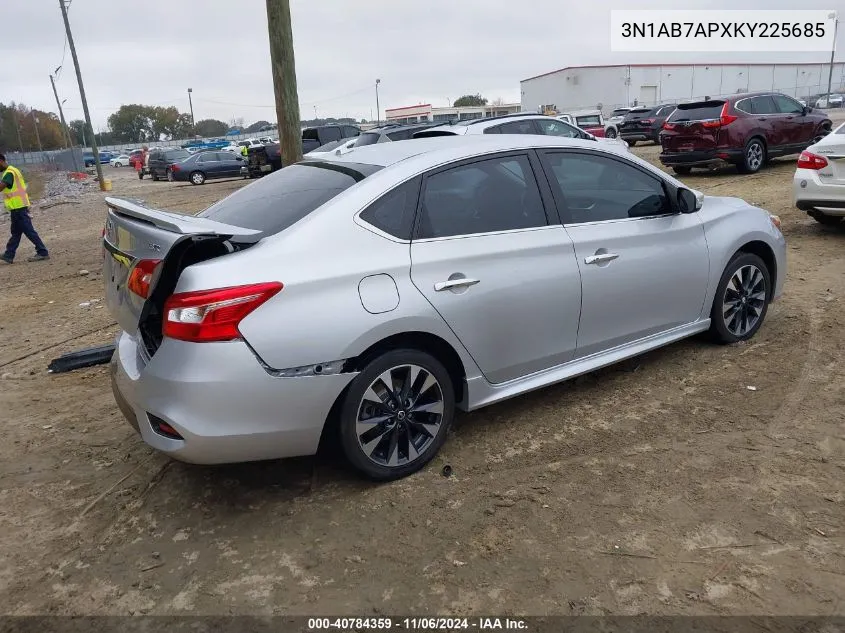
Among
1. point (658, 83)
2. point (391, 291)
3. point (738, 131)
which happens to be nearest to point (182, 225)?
point (391, 291)

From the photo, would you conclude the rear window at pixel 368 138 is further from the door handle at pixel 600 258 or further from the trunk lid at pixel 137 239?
the trunk lid at pixel 137 239

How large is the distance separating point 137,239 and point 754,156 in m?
13.9

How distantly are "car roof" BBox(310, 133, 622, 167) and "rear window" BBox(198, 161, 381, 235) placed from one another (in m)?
0.13

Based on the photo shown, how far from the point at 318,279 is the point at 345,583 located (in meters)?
1.28

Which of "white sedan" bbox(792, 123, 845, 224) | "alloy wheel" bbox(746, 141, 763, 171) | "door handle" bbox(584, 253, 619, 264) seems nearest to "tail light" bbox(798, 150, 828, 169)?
"white sedan" bbox(792, 123, 845, 224)

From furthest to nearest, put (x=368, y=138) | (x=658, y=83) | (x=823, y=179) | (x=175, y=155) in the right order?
Result: (x=658, y=83), (x=175, y=155), (x=368, y=138), (x=823, y=179)

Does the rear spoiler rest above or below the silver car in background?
above

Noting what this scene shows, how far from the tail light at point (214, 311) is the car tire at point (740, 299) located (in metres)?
3.35

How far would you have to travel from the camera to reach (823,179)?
25.2ft

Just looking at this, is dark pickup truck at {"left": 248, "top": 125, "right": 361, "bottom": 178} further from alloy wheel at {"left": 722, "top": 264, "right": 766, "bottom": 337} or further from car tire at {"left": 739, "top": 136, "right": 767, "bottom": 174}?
alloy wheel at {"left": 722, "top": 264, "right": 766, "bottom": 337}

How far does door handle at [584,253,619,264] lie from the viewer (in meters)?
3.83

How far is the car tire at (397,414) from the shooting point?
123 inches

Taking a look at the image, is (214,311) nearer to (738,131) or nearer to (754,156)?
(738,131)

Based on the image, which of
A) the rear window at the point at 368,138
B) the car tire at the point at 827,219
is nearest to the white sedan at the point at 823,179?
the car tire at the point at 827,219
